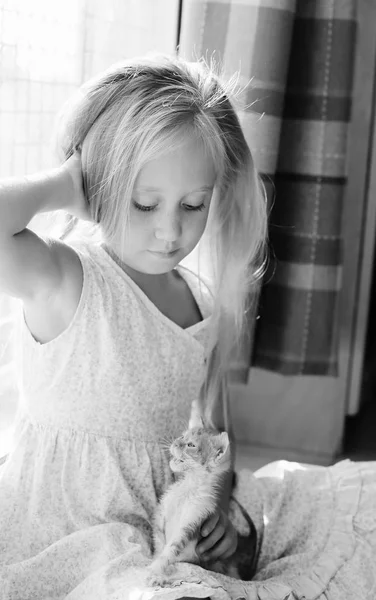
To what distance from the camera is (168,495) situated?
97cm

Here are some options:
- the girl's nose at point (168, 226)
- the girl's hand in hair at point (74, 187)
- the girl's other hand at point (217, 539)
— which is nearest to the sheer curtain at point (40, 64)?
the girl's hand in hair at point (74, 187)

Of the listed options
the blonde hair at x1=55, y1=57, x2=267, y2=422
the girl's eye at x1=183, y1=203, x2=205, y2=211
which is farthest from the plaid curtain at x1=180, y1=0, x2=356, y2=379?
the girl's eye at x1=183, y1=203, x2=205, y2=211

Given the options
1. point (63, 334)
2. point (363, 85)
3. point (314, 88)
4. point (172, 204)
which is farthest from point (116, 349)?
point (363, 85)

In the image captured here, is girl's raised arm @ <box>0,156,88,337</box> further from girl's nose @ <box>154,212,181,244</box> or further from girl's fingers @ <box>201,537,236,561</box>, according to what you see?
girl's fingers @ <box>201,537,236,561</box>

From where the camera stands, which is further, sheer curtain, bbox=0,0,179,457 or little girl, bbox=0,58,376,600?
sheer curtain, bbox=0,0,179,457

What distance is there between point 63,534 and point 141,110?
567 mm

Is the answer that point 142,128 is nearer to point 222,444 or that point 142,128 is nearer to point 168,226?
point 168,226

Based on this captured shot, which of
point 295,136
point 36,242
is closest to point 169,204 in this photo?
point 36,242

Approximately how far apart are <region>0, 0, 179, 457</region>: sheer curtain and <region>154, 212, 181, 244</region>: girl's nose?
0.20 metres

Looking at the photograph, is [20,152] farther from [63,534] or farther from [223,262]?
[63,534]

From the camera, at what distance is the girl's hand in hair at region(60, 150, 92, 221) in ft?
3.39

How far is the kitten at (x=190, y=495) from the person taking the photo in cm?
91

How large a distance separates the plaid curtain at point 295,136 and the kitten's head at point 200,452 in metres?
0.73

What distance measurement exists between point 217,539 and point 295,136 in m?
0.99
